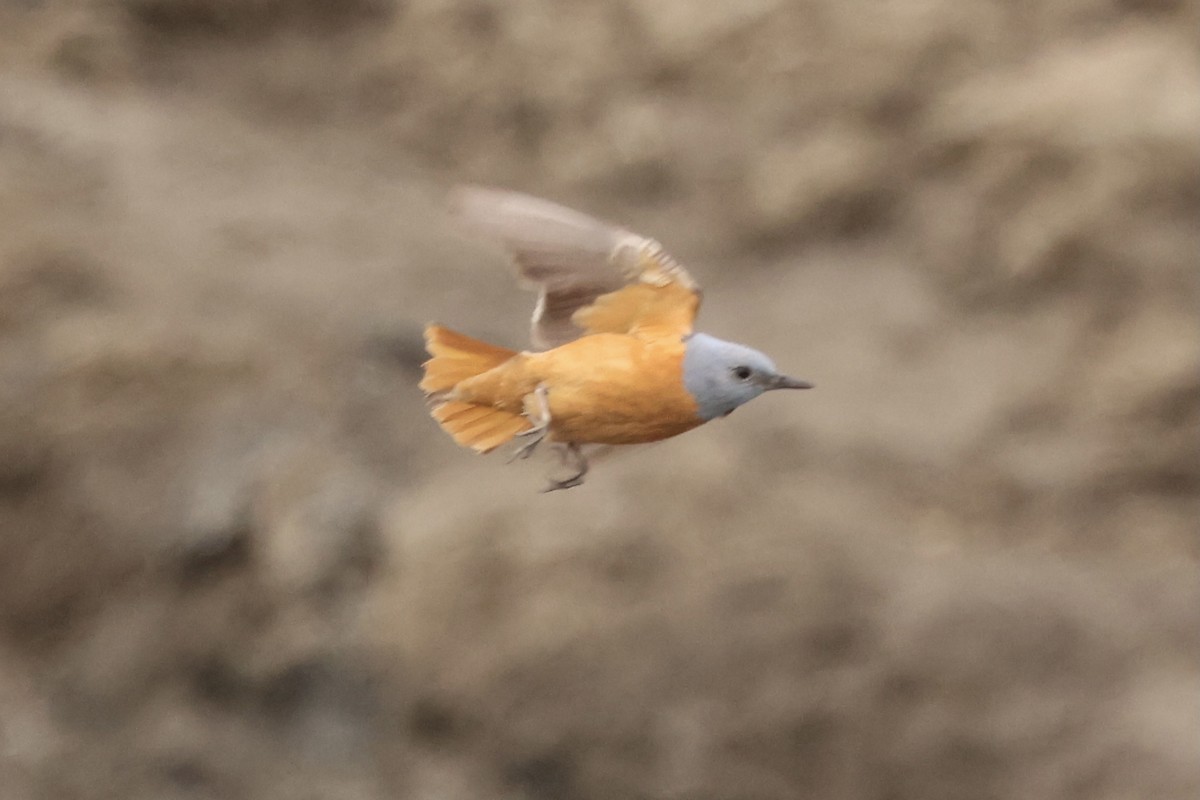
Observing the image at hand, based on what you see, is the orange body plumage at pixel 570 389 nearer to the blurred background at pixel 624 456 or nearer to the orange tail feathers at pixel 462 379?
the orange tail feathers at pixel 462 379

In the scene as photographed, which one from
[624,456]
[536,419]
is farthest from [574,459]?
[624,456]

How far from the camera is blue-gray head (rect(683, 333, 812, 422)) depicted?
0.39 metres

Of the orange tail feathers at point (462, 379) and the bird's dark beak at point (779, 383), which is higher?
the orange tail feathers at point (462, 379)

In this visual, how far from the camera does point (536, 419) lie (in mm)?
424

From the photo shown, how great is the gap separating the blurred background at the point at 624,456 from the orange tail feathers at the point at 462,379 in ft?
2.65

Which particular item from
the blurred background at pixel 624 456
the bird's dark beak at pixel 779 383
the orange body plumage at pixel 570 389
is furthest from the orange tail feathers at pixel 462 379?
the blurred background at pixel 624 456

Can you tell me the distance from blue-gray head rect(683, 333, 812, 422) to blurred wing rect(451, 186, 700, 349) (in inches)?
1.1

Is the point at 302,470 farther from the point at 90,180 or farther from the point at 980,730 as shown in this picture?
the point at 980,730

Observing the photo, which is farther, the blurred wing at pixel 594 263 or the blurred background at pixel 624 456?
the blurred background at pixel 624 456

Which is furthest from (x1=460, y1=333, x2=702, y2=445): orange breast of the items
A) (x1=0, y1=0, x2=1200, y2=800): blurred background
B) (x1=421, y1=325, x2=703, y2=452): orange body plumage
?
(x1=0, y1=0, x2=1200, y2=800): blurred background

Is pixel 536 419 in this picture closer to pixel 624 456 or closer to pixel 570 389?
pixel 570 389

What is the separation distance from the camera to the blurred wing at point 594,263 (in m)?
0.43

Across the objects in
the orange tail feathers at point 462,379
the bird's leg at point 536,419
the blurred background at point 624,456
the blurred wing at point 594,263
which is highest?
the blurred background at point 624,456

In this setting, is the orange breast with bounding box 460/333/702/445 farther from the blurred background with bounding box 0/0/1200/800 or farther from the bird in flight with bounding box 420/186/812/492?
the blurred background with bounding box 0/0/1200/800
